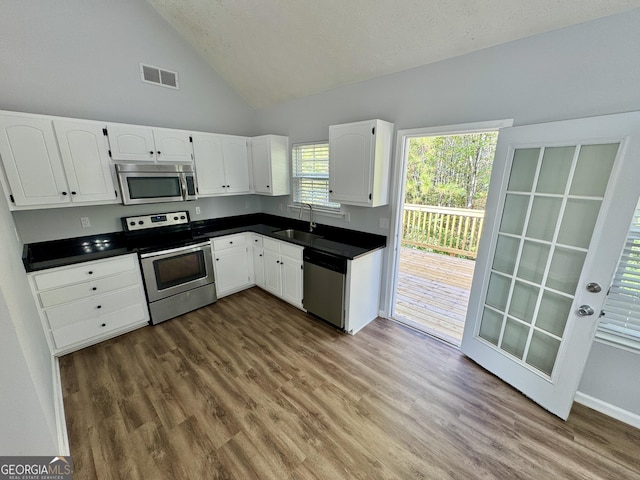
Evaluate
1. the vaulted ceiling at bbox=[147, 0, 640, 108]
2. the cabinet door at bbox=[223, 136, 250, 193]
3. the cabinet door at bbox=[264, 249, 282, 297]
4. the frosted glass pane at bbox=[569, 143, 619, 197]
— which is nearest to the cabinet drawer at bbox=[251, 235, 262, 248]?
the cabinet door at bbox=[264, 249, 282, 297]

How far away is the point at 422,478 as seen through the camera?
152 centimetres

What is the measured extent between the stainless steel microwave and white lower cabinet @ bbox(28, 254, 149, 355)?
0.69 meters

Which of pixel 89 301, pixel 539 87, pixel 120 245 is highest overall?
pixel 539 87

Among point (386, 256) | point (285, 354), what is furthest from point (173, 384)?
point (386, 256)

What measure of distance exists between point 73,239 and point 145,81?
80.2 inches

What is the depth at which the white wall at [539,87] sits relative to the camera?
1.57 meters

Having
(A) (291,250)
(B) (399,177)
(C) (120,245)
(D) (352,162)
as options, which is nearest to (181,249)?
(C) (120,245)

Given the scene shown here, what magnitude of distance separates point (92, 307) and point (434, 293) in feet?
13.8

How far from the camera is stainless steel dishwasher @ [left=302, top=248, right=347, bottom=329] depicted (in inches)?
106

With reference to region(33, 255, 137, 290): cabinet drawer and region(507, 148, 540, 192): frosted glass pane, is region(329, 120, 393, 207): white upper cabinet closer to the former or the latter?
region(507, 148, 540, 192): frosted glass pane

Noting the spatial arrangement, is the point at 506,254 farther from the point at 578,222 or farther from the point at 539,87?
the point at 539,87

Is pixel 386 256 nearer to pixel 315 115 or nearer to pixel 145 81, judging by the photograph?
pixel 315 115

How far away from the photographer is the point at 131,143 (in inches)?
110

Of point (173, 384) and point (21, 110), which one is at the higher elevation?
point (21, 110)
